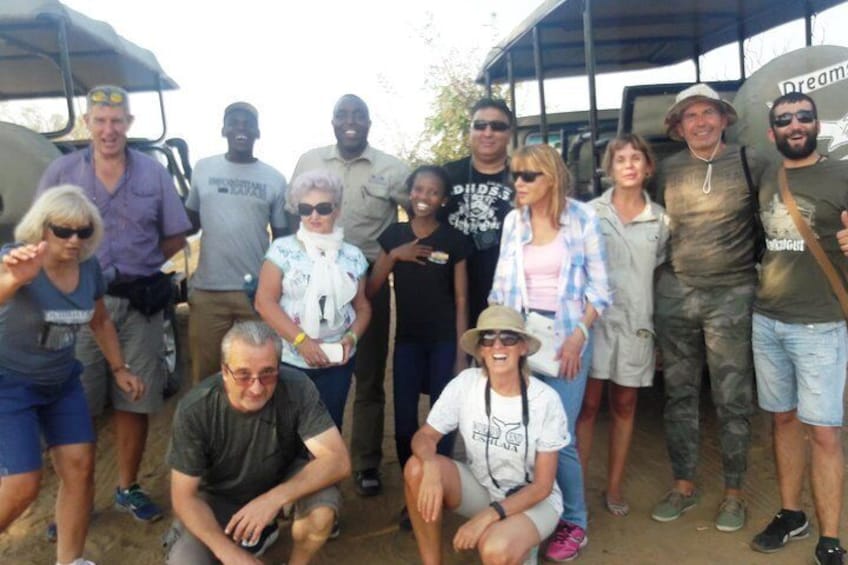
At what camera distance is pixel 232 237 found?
156 inches

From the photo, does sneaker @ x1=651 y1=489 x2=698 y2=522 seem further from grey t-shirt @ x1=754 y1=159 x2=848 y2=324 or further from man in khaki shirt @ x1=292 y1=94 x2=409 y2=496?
man in khaki shirt @ x1=292 y1=94 x2=409 y2=496

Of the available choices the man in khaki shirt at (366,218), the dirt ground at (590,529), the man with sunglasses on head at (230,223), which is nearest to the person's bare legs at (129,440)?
the dirt ground at (590,529)

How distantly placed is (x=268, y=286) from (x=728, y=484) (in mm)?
2272

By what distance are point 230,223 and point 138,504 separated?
148 cm

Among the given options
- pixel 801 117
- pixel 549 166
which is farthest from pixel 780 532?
pixel 549 166

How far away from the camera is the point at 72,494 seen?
3051 mm

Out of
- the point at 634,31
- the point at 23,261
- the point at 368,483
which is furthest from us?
the point at 634,31

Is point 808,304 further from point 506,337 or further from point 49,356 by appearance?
point 49,356

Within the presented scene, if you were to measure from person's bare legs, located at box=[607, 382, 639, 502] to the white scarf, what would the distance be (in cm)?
133

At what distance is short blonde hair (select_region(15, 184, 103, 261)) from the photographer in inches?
110

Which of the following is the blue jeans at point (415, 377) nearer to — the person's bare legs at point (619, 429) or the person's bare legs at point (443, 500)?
the person's bare legs at point (443, 500)

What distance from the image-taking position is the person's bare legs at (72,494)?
9.92 feet

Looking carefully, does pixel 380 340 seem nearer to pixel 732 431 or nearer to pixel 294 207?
pixel 294 207

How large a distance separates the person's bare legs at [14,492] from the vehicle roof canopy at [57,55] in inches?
120
